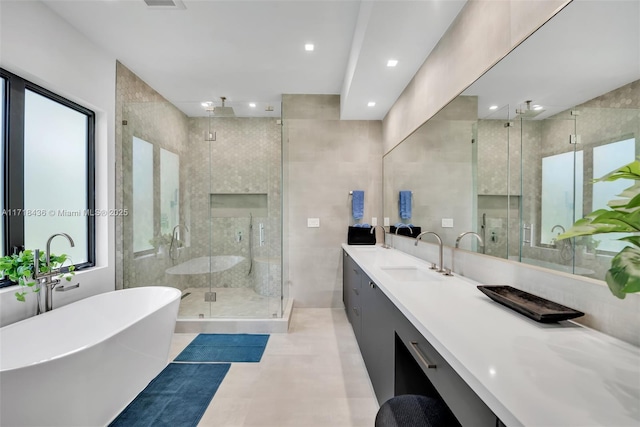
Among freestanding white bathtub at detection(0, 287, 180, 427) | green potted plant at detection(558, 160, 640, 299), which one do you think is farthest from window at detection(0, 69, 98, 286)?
green potted plant at detection(558, 160, 640, 299)

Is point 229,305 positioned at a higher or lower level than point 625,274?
lower

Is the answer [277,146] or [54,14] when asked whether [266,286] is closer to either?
[277,146]

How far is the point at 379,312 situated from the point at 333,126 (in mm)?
2627

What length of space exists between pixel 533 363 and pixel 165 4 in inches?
115

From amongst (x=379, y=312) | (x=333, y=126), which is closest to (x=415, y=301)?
(x=379, y=312)

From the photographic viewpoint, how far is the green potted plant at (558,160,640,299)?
0.52 metres

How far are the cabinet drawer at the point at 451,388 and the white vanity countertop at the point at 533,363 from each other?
4 centimetres

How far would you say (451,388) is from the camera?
2.64ft

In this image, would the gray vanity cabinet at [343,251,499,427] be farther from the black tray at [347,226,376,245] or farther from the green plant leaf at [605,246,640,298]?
the black tray at [347,226,376,245]

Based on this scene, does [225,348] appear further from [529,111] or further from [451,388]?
[529,111]

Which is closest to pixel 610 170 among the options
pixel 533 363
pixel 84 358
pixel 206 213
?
pixel 533 363

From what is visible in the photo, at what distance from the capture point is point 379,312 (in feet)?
5.45

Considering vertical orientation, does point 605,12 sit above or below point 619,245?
above

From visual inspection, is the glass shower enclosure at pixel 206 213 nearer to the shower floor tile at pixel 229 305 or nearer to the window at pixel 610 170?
the shower floor tile at pixel 229 305
